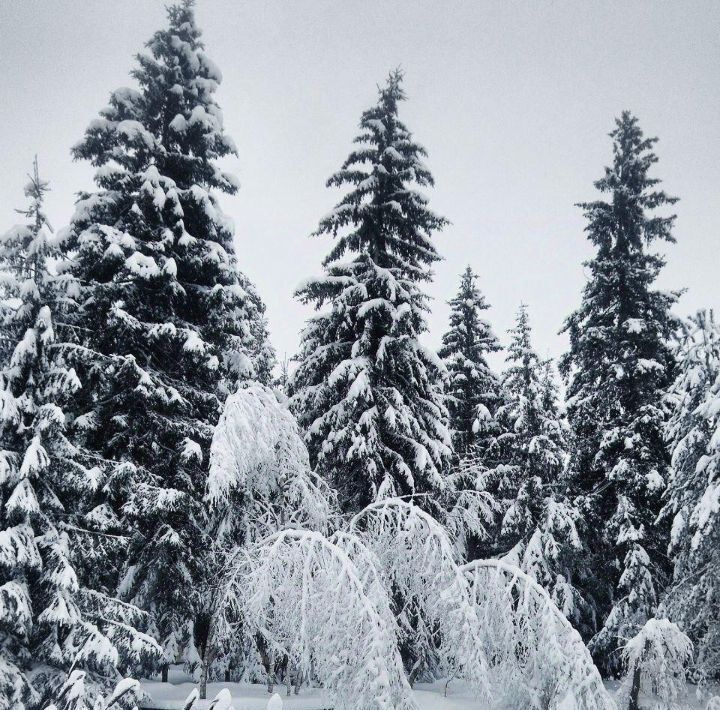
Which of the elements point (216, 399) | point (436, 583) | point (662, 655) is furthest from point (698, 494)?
point (216, 399)

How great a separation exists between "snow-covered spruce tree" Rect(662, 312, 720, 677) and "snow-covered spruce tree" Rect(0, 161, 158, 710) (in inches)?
423

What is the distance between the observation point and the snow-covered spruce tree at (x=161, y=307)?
35.1 feet

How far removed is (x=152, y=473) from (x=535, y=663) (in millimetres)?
7854

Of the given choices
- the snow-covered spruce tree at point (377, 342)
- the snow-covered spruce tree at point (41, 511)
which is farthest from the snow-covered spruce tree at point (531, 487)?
the snow-covered spruce tree at point (41, 511)

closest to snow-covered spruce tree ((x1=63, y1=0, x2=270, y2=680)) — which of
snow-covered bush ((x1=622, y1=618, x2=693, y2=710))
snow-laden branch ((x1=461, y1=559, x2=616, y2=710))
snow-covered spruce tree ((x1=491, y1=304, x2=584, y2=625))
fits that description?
snow-laden branch ((x1=461, y1=559, x2=616, y2=710))

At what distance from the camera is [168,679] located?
16.1m

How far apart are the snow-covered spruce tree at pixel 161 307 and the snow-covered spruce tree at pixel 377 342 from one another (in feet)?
7.89

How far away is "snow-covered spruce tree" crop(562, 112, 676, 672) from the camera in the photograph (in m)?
14.4

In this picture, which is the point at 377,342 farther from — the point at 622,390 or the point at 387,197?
the point at 622,390

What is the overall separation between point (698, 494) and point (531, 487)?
23.9 ft

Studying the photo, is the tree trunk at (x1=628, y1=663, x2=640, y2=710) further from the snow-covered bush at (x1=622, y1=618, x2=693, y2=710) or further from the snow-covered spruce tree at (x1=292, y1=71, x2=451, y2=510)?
the snow-covered spruce tree at (x1=292, y1=71, x2=451, y2=510)

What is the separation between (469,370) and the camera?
22.4 m

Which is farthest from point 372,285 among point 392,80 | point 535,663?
point 535,663

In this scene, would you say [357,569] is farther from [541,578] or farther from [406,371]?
[541,578]
